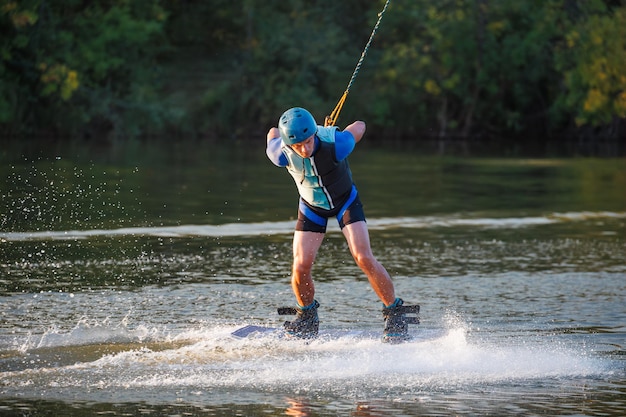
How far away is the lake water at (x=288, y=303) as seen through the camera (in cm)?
746

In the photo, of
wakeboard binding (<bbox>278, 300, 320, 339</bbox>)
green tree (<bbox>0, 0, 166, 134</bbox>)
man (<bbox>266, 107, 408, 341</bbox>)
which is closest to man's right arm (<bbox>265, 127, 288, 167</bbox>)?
man (<bbox>266, 107, 408, 341</bbox>)

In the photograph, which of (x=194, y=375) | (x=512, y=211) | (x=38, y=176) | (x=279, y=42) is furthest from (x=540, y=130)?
(x=194, y=375)

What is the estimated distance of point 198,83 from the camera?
49.1 m

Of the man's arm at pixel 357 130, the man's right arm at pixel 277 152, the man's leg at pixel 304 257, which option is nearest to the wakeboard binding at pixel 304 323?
the man's leg at pixel 304 257

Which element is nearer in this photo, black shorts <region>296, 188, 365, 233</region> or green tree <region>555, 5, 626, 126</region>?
black shorts <region>296, 188, 365, 233</region>

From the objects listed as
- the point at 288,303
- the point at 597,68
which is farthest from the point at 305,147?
the point at 597,68

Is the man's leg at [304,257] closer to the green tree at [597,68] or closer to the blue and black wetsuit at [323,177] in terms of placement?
the blue and black wetsuit at [323,177]

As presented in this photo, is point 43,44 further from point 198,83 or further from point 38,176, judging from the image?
→ point 38,176

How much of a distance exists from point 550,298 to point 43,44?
1351 inches

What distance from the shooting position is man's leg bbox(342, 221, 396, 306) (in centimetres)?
905

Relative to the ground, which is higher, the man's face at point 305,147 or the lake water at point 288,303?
the man's face at point 305,147

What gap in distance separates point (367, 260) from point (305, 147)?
0.84 metres

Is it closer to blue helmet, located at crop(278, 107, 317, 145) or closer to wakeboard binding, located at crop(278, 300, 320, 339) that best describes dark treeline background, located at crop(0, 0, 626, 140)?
wakeboard binding, located at crop(278, 300, 320, 339)

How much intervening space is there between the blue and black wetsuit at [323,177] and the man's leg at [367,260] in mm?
80
